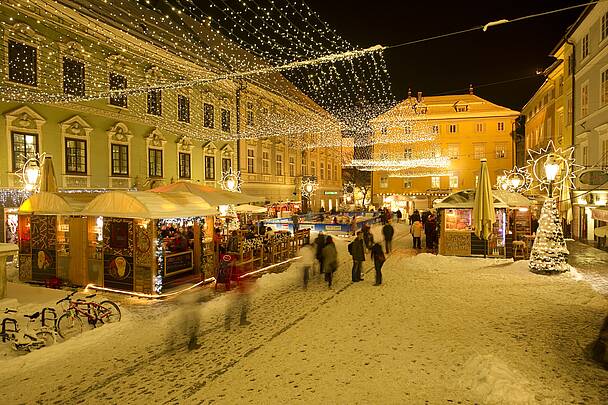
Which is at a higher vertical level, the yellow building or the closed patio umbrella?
the yellow building

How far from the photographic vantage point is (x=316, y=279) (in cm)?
A: 1324

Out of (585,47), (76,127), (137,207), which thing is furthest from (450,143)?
(137,207)

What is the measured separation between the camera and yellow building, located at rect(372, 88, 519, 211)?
47.8 m

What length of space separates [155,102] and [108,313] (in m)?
19.0

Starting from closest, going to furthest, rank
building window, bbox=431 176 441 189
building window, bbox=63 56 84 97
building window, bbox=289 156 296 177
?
building window, bbox=63 56 84 97 < building window, bbox=289 156 296 177 < building window, bbox=431 176 441 189

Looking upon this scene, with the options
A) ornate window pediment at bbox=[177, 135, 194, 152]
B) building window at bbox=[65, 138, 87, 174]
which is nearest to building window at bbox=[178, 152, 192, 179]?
ornate window pediment at bbox=[177, 135, 194, 152]

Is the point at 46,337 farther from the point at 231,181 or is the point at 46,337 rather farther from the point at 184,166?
the point at 184,166

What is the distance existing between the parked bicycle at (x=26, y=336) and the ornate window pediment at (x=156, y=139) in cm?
1801

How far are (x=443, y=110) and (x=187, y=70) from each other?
3429 centimetres

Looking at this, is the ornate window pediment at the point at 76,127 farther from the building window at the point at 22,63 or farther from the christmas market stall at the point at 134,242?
the christmas market stall at the point at 134,242

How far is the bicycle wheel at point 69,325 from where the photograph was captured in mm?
8312

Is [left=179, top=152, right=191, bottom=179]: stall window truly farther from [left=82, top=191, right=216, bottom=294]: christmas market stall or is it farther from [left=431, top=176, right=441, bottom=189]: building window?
[left=431, top=176, right=441, bottom=189]: building window

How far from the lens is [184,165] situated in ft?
91.6

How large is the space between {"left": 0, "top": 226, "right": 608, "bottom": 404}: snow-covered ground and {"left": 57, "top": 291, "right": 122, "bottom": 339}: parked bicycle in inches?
13.4
